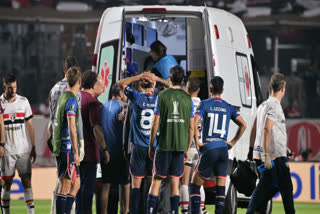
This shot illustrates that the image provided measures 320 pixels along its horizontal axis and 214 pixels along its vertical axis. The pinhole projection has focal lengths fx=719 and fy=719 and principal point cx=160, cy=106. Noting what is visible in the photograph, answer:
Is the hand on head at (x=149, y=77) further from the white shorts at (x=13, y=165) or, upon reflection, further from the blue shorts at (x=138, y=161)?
the white shorts at (x=13, y=165)

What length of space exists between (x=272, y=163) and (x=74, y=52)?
15.6 m

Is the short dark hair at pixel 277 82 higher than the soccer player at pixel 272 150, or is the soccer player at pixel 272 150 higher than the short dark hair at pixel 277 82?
the short dark hair at pixel 277 82

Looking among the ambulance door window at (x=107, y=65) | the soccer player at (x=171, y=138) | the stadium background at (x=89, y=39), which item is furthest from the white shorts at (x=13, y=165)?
the stadium background at (x=89, y=39)

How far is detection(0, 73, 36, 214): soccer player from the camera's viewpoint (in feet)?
29.9

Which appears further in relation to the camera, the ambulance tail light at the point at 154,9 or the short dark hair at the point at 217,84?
the ambulance tail light at the point at 154,9

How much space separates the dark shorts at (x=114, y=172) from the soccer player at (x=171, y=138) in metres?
0.93

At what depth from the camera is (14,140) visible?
9.16 m

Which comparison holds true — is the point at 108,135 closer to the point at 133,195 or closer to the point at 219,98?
the point at 133,195

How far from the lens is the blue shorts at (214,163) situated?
8477 mm

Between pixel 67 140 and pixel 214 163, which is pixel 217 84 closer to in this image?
pixel 214 163

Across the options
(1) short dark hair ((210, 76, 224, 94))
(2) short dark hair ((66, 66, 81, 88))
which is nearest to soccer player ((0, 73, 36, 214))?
(2) short dark hair ((66, 66, 81, 88))

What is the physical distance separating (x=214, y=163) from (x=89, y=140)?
1.50 metres

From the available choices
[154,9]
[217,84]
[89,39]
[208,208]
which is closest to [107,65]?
[154,9]

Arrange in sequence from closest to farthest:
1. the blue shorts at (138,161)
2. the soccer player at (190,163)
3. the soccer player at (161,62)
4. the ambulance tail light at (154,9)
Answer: the blue shorts at (138,161) → the soccer player at (190,163) → the ambulance tail light at (154,9) → the soccer player at (161,62)
